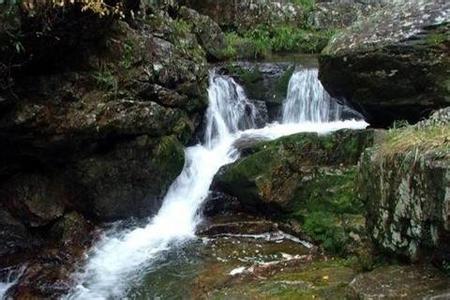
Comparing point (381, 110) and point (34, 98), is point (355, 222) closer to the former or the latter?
point (381, 110)

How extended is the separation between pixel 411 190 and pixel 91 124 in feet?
14.9

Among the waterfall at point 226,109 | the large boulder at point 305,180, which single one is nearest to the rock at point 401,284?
the large boulder at point 305,180

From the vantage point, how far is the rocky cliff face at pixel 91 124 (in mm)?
7109

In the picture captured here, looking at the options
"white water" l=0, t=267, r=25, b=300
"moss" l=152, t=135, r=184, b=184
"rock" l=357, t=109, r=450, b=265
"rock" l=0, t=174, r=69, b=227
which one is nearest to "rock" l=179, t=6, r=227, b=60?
"moss" l=152, t=135, r=184, b=184

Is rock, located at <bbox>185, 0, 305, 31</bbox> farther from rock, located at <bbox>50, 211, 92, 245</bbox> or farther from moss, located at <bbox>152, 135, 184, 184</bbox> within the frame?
rock, located at <bbox>50, 211, 92, 245</bbox>

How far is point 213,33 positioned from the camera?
12336 mm

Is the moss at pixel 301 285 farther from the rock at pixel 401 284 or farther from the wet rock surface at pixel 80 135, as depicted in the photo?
the wet rock surface at pixel 80 135

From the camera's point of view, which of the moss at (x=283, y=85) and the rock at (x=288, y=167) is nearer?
the rock at (x=288, y=167)

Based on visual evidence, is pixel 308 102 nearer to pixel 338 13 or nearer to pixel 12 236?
pixel 338 13

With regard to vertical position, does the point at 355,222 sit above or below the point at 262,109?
below

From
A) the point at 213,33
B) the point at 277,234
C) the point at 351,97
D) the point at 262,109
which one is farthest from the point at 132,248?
the point at 213,33

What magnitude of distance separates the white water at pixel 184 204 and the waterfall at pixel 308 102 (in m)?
0.09

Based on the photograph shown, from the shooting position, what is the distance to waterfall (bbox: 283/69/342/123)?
10758 millimetres

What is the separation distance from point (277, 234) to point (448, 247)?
366 cm
